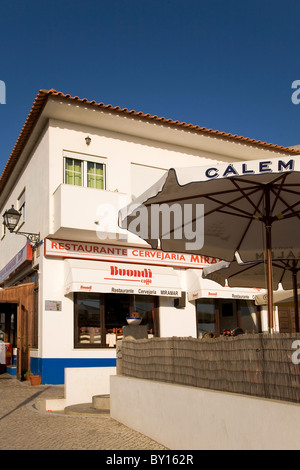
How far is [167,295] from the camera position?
16.1 meters

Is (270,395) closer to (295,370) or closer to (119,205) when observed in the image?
(295,370)

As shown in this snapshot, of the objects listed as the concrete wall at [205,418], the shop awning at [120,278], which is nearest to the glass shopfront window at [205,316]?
the shop awning at [120,278]

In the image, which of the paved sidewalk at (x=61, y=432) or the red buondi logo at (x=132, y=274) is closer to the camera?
the paved sidewalk at (x=61, y=432)

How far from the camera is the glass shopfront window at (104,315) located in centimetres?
1509

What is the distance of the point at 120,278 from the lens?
15523mm

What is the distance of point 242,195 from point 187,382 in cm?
288

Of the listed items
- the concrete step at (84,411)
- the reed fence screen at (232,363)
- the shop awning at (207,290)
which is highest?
the shop awning at (207,290)

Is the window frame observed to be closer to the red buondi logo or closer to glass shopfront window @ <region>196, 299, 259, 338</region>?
the red buondi logo

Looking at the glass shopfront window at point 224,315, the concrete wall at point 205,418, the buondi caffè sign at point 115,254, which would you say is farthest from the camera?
the glass shopfront window at point 224,315

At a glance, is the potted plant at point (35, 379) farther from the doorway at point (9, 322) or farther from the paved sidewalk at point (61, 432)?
the doorway at point (9, 322)

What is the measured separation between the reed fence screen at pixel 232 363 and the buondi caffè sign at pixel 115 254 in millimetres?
8033

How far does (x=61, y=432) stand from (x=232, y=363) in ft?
10.9

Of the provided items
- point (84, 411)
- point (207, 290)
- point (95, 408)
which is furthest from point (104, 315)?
point (84, 411)

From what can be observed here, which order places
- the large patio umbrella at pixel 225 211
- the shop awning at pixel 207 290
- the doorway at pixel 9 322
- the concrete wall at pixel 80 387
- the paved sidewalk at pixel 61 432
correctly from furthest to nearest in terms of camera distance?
the doorway at pixel 9 322
the shop awning at pixel 207 290
the concrete wall at pixel 80 387
the paved sidewalk at pixel 61 432
the large patio umbrella at pixel 225 211
